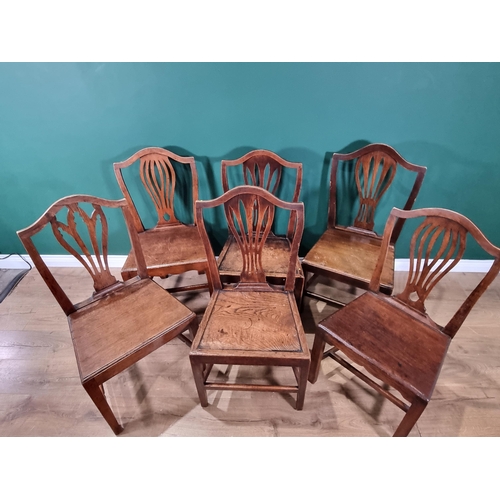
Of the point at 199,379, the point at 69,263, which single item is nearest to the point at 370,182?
the point at 199,379

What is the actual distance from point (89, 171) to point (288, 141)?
1355 mm

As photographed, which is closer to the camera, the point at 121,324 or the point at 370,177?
the point at 121,324

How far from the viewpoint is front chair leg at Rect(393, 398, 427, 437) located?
39.2 inches

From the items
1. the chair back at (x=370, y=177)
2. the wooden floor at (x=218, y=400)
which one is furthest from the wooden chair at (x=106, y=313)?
the chair back at (x=370, y=177)

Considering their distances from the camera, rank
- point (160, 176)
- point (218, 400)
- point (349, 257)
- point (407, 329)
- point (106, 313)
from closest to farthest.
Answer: point (407, 329), point (106, 313), point (218, 400), point (349, 257), point (160, 176)

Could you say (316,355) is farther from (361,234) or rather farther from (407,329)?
(361,234)

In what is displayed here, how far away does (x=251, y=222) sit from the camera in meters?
1.25

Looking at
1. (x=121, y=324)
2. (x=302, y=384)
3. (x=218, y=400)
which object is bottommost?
(x=218, y=400)

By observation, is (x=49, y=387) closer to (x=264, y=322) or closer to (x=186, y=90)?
(x=264, y=322)

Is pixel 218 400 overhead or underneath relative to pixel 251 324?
underneath

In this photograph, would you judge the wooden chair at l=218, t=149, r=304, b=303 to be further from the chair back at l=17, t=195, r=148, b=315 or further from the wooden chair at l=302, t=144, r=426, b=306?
the chair back at l=17, t=195, r=148, b=315

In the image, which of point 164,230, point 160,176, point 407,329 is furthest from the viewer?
point 164,230

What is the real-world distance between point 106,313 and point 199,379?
0.54m

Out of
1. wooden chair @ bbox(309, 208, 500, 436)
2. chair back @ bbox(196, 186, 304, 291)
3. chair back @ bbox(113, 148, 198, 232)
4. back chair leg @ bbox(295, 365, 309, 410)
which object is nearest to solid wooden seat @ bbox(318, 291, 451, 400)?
wooden chair @ bbox(309, 208, 500, 436)
